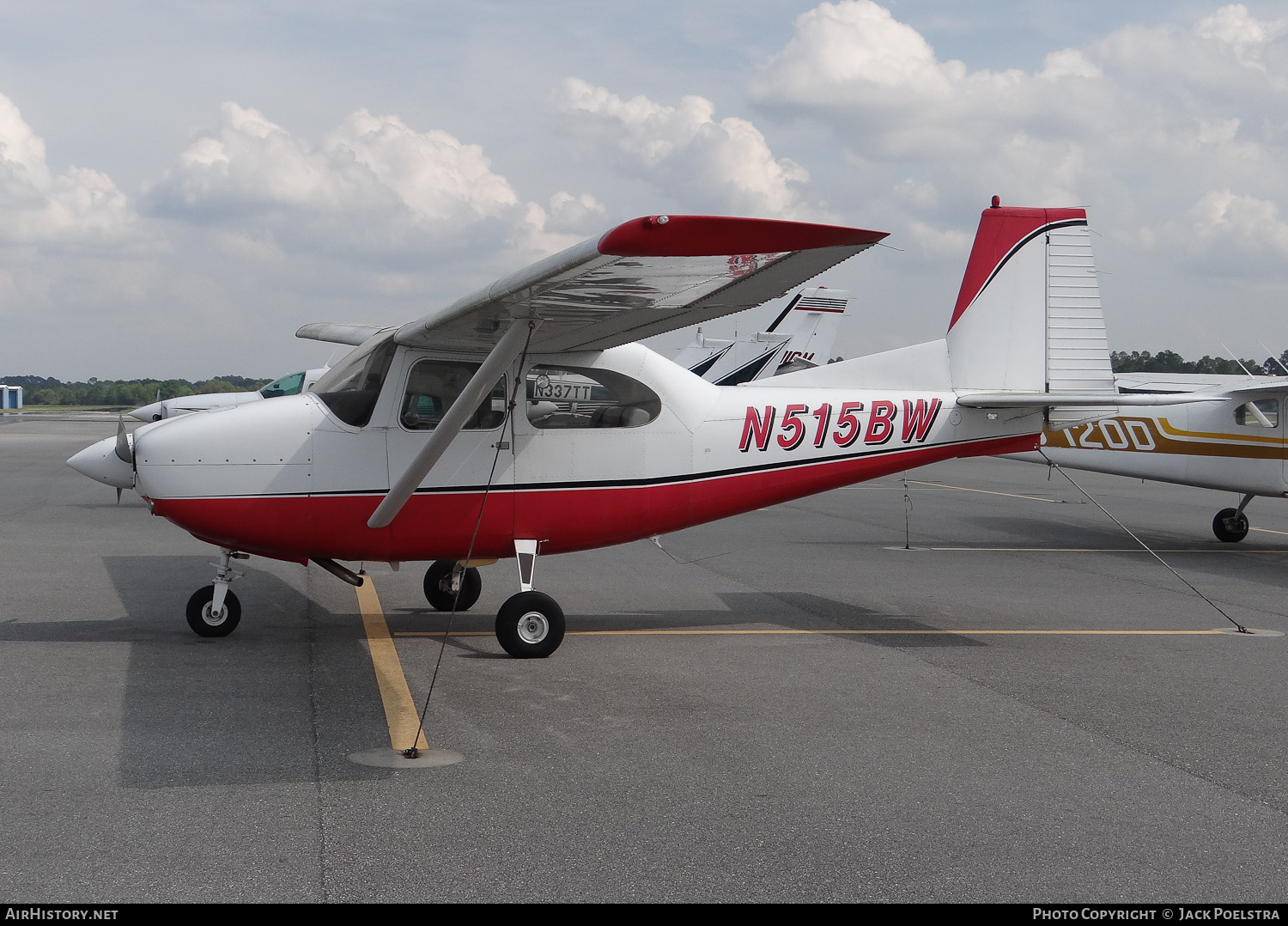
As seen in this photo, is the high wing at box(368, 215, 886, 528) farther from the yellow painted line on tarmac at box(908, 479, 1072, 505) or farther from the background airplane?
the yellow painted line on tarmac at box(908, 479, 1072, 505)

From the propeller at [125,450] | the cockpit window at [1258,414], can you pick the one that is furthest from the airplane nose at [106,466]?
the cockpit window at [1258,414]

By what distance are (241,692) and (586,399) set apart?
114 inches

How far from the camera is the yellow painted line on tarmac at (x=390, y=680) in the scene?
513 cm

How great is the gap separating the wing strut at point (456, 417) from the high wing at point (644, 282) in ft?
0.45

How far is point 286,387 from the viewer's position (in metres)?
20.3

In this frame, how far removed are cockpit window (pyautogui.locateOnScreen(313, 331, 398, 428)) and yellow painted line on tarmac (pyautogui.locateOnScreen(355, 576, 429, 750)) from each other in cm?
150

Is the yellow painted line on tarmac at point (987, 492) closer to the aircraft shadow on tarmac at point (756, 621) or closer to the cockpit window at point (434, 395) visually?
the aircraft shadow on tarmac at point (756, 621)

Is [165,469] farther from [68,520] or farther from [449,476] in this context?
[68,520]

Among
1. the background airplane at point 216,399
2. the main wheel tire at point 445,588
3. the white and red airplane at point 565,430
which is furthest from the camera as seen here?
the background airplane at point 216,399

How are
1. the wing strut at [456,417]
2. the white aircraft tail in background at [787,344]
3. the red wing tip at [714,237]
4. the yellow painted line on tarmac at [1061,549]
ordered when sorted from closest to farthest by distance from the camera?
the red wing tip at [714,237] < the wing strut at [456,417] < the yellow painted line on tarmac at [1061,549] < the white aircraft tail in background at [787,344]

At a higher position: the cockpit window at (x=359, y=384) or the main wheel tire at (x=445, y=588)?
the cockpit window at (x=359, y=384)

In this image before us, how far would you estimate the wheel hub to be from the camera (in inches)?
268
